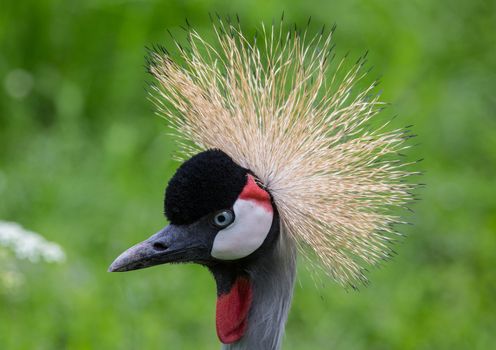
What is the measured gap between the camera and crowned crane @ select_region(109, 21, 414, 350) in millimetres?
2008

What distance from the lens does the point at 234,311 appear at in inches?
81.9

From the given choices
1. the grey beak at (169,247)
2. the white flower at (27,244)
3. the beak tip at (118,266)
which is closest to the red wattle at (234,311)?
the grey beak at (169,247)

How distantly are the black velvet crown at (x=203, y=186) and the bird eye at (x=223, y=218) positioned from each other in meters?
0.01

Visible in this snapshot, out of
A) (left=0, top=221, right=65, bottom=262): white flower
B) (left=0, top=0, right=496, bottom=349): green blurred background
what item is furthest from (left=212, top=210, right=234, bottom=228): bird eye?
(left=0, top=0, right=496, bottom=349): green blurred background

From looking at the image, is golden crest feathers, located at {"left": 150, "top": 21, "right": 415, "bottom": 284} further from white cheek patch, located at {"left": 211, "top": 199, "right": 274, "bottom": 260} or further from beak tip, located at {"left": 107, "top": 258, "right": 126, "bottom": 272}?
beak tip, located at {"left": 107, "top": 258, "right": 126, "bottom": 272}

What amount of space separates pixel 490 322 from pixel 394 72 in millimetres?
1172

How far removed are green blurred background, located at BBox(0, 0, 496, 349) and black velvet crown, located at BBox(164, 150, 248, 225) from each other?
991 millimetres

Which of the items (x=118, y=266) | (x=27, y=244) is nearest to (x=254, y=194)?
(x=118, y=266)

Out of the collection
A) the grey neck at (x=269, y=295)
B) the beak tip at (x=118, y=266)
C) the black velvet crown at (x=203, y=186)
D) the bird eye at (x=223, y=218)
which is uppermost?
the black velvet crown at (x=203, y=186)

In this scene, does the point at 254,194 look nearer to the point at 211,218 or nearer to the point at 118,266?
the point at 211,218

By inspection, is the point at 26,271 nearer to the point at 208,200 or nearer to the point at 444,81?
the point at 208,200

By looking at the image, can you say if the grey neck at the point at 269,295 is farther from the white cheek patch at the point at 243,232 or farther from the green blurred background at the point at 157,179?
the green blurred background at the point at 157,179

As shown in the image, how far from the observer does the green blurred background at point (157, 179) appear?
309 cm

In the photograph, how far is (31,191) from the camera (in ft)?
11.6
